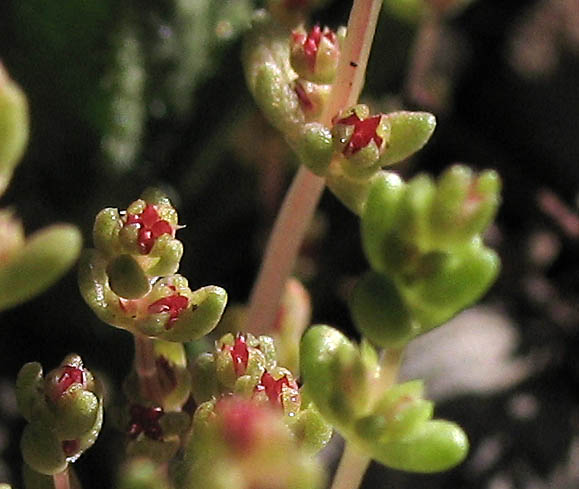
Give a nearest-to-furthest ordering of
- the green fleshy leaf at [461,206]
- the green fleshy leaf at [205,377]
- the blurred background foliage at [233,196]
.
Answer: the green fleshy leaf at [461,206] < the green fleshy leaf at [205,377] < the blurred background foliage at [233,196]

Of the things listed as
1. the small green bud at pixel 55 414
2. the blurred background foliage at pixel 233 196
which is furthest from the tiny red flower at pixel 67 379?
the blurred background foliage at pixel 233 196

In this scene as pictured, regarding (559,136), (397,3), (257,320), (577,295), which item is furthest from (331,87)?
(559,136)

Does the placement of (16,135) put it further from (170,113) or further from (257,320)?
(170,113)

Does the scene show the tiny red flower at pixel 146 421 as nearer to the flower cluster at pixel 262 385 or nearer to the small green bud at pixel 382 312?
the flower cluster at pixel 262 385

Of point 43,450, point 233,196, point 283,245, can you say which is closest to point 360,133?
point 283,245

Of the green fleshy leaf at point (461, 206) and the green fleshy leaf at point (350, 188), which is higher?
the green fleshy leaf at point (461, 206)

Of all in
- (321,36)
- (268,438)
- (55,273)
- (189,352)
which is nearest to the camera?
→ (268,438)

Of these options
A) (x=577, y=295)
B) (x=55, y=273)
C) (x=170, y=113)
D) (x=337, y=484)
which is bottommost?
(x=577, y=295)
